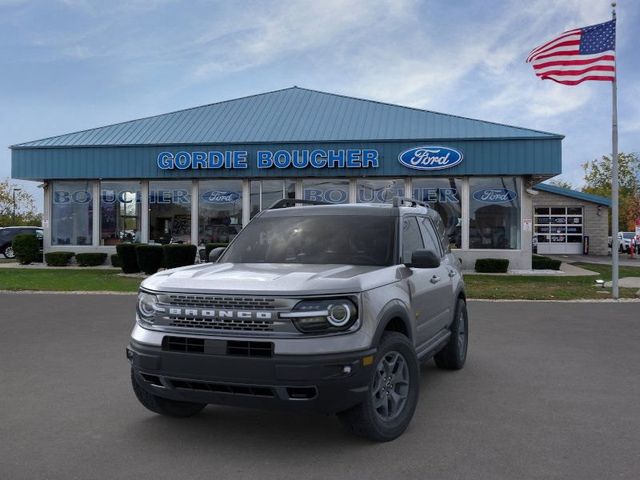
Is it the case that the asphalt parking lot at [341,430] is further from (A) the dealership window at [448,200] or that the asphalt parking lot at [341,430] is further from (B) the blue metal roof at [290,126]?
(B) the blue metal roof at [290,126]

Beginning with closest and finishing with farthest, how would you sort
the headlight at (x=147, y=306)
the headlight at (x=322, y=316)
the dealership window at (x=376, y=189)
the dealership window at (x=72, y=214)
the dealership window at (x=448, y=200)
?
the headlight at (x=322, y=316), the headlight at (x=147, y=306), the dealership window at (x=448, y=200), the dealership window at (x=376, y=189), the dealership window at (x=72, y=214)

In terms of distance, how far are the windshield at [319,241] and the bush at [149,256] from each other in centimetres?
1562

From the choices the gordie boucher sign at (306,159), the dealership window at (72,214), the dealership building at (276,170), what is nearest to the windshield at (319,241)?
the gordie boucher sign at (306,159)

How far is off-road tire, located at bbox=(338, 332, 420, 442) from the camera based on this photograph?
4.37m

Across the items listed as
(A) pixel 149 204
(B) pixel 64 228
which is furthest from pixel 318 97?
(B) pixel 64 228

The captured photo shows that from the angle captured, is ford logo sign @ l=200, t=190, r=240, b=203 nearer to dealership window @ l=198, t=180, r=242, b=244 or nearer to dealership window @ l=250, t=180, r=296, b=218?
dealership window @ l=198, t=180, r=242, b=244

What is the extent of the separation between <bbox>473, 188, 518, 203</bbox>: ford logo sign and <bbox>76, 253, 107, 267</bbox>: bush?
1556 cm

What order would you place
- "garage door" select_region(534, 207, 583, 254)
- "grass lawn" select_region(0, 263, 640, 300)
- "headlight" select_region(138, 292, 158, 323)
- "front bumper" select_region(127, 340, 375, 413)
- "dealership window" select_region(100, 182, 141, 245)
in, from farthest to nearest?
1. "garage door" select_region(534, 207, 583, 254)
2. "dealership window" select_region(100, 182, 141, 245)
3. "grass lawn" select_region(0, 263, 640, 300)
4. "headlight" select_region(138, 292, 158, 323)
5. "front bumper" select_region(127, 340, 375, 413)

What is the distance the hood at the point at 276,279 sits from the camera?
4270 millimetres

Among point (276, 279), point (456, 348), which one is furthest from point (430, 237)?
point (276, 279)

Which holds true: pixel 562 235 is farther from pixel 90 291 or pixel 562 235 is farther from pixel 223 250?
pixel 223 250

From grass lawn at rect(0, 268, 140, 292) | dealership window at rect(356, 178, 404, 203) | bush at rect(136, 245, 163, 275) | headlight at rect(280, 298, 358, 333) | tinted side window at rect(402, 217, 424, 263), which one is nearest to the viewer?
headlight at rect(280, 298, 358, 333)

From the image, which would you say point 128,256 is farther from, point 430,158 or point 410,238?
point 410,238

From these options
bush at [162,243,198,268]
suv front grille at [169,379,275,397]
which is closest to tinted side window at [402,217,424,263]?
suv front grille at [169,379,275,397]
